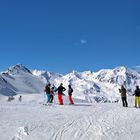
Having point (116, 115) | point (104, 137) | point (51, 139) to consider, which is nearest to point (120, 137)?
point (104, 137)

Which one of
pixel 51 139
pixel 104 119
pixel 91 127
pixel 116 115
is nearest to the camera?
pixel 51 139

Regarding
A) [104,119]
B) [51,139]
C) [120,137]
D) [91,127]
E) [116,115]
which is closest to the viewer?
[51,139]

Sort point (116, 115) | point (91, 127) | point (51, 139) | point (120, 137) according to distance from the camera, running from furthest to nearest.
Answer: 1. point (116, 115)
2. point (91, 127)
3. point (120, 137)
4. point (51, 139)

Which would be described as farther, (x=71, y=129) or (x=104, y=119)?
(x=104, y=119)

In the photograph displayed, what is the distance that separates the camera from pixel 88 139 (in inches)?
674

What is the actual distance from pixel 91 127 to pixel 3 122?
15.9 feet

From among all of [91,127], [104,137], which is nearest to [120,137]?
[104,137]

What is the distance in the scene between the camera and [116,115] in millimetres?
23453

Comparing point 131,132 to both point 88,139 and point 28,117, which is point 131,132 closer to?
point 88,139

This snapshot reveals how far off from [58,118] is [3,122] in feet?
11.9

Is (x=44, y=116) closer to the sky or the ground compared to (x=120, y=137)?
closer to the sky

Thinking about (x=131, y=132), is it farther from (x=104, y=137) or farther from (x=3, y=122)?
(x=3, y=122)

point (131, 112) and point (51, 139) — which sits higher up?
point (131, 112)

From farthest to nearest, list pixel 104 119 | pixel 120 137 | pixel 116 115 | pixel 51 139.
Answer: pixel 116 115
pixel 104 119
pixel 120 137
pixel 51 139
